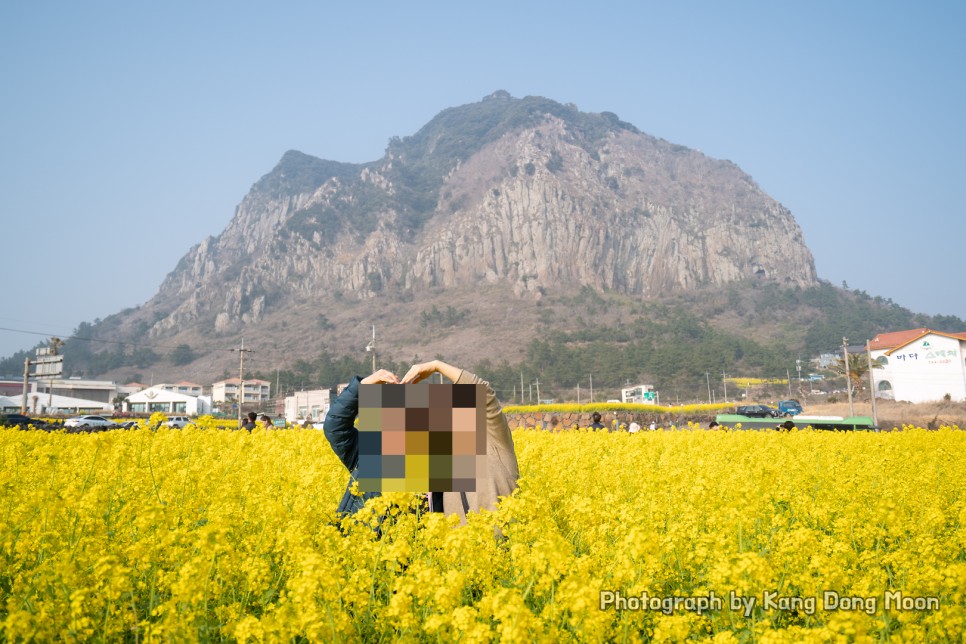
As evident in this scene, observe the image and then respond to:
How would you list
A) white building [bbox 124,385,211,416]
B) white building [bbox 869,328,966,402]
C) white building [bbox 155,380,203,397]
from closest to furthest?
1. white building [bbox 869,328,966,402]
2. white building [bbox 124,385,211,416]
3. white building [bbox 155,380,203,397]

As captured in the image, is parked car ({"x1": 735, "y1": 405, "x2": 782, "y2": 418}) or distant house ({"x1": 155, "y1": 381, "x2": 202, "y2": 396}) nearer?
parked car ({"x1": 735, "y1": 405, "x2": 782, "y2": 418})

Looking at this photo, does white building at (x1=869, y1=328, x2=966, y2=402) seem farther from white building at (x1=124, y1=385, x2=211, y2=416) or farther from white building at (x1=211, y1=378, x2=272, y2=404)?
white building at (x1=211, y1=378, x2=272, y2=404)

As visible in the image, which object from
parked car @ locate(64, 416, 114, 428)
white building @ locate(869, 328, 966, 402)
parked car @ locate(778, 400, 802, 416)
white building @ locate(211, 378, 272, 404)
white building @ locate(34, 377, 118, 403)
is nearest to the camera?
parked car @ locate(64, 416, 114, 428)

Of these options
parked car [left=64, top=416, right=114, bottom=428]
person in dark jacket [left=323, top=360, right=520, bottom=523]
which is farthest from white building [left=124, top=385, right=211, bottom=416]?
person in dark jacket [left=323, top=360, right=520, bottom=523]

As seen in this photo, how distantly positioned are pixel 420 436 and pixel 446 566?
2.32 feet

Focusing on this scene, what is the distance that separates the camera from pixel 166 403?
92500 mm

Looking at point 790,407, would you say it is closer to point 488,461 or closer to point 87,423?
point 87,423

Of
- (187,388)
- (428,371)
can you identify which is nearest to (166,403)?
(187,388)

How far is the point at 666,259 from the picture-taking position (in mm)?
186000

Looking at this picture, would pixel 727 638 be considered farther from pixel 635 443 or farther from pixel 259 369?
pixel 259 369

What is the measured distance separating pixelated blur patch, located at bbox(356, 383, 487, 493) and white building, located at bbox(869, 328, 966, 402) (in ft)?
180

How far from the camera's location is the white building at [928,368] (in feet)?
165

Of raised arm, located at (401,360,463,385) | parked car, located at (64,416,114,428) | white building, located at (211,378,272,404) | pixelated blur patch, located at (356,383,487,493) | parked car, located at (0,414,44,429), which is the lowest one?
parked car, located at (64,416,114,428)

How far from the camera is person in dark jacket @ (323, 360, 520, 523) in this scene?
376 centimetres
